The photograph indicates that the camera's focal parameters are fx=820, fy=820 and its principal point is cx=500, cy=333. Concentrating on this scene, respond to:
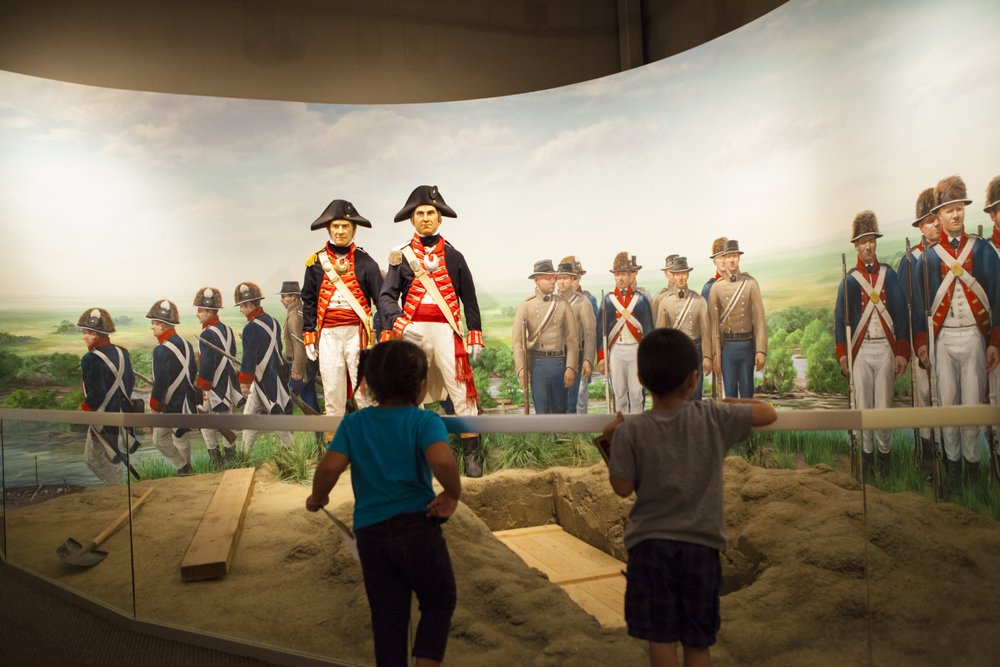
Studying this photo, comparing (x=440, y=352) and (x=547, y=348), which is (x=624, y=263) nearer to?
(x=547, y=348)

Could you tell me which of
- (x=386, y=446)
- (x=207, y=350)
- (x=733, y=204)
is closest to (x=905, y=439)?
(x=386, y=446)

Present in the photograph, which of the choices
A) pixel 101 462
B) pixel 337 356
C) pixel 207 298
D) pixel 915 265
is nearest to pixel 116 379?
pixel 207 298

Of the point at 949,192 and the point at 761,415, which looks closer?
the point at 761,415

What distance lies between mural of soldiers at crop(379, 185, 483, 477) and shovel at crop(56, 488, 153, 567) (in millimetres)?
2106

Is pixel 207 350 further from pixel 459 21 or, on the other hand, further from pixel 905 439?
pixel 905 439

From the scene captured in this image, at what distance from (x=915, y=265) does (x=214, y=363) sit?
4729 millimetres

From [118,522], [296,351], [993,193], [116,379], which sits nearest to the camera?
[118,522]

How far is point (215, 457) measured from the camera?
2.45 meters

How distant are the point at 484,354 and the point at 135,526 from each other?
370 centimetres

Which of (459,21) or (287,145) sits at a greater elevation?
(459,21)

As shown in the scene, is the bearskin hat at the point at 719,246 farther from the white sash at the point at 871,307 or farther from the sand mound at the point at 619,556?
the sand mound at the point at 619,556

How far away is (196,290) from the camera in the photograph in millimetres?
6285

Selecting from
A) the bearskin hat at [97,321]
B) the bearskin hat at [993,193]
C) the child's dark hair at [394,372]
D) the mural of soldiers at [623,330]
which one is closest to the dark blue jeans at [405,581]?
the child's dark hair at [394,372]

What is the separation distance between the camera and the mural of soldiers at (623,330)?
565 centimetres
